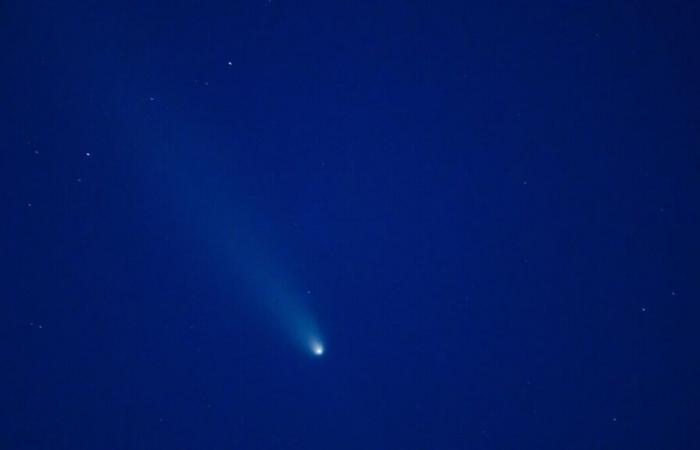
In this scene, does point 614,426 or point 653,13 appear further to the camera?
point 614,426

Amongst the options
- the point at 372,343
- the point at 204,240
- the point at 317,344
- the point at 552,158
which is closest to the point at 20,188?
the point at 204,240

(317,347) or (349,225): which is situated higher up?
(349,225)

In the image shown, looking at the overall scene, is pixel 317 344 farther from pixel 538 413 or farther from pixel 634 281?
pixel 634 281

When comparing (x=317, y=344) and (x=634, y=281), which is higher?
(x=317, y=344)

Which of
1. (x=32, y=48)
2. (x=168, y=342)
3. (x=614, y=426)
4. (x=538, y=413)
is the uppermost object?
(x=32, y=48)

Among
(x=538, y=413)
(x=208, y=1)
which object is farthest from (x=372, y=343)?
(x=208, y=1)

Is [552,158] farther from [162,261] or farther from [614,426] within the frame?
[162,261]
